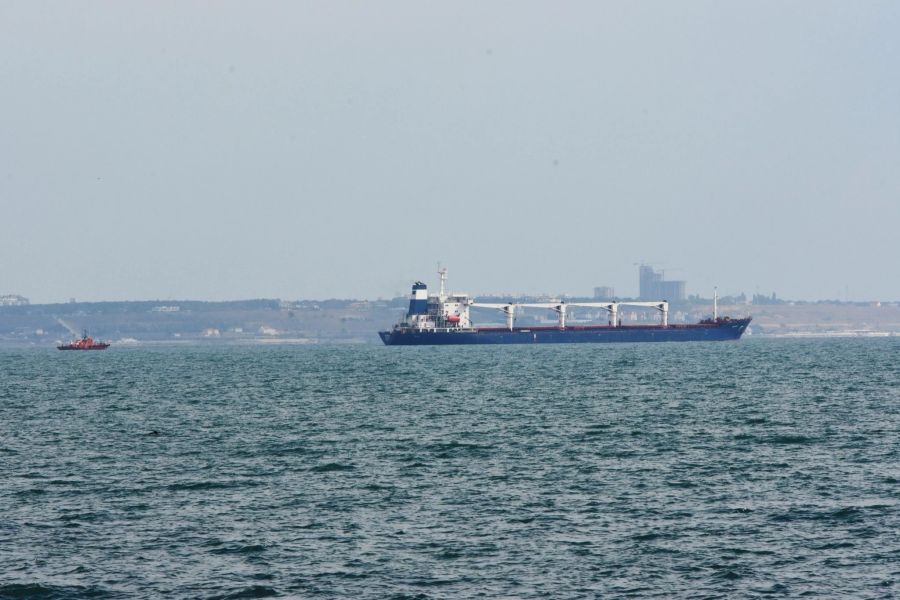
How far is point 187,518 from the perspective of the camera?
39.2m

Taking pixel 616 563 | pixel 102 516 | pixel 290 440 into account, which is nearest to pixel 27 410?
pixel 290 440

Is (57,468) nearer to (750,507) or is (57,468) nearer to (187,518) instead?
(187,518)

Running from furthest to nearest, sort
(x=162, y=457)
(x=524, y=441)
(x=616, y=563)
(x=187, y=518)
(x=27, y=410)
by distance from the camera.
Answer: (x=27, y=410)
(x=524, y=441)
(x=162, y=457)
(x=187, y=518)
(x=616, y=563)

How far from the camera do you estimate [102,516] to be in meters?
39.7

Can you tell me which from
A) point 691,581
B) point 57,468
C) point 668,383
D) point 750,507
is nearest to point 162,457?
point 57,468

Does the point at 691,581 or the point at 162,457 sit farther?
the point at 162,457

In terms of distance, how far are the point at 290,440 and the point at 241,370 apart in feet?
327

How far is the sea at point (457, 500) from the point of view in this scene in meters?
31.2

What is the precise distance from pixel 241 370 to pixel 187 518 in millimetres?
121563

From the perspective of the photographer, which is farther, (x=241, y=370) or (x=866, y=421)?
(x=241, y=370)

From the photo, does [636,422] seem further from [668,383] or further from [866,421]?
[668,383]

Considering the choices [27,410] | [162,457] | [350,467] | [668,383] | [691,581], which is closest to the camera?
[691,581]

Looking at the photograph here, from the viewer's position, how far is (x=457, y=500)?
42406mm

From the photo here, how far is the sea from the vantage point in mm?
31188
